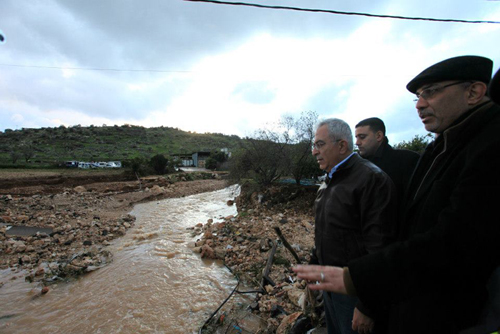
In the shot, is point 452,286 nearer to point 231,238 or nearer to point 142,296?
point 142,296

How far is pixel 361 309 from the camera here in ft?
4.81

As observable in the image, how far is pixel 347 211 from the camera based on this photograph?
1.70 metres

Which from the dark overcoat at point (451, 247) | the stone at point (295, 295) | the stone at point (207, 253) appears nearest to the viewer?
the dark overcoat at point (451, 247)

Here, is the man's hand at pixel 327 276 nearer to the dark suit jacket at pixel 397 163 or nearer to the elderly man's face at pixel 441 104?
the elderly man's face at pixel 441 104

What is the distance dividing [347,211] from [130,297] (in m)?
5.84

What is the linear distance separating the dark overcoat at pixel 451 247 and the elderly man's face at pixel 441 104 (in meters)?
0.06

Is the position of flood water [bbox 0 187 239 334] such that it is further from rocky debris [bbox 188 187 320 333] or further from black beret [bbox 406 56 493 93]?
black beret [bbox 406 56 493 93]

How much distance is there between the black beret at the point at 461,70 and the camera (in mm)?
1044

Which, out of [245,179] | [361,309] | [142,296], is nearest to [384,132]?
[361,309]

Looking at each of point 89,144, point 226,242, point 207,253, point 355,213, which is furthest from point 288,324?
point 89,144

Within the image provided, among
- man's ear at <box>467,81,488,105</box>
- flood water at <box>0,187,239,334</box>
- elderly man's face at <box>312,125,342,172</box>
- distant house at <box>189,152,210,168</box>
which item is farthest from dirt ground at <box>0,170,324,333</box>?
distant house at <box>189,152,210,168</box>

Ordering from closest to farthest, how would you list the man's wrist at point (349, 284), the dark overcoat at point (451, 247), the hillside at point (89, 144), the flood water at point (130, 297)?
the dark overcoat at point (451, 247) < the man's wrist at point (349, 284) < the flood water at point (130, 297) < the hillside at point (89, 144)

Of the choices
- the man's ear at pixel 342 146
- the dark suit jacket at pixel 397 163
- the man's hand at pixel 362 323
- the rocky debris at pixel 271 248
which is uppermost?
the man's ear at pixel 342 146

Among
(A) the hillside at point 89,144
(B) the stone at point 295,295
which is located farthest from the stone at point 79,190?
(B) the stone at point 295,295
